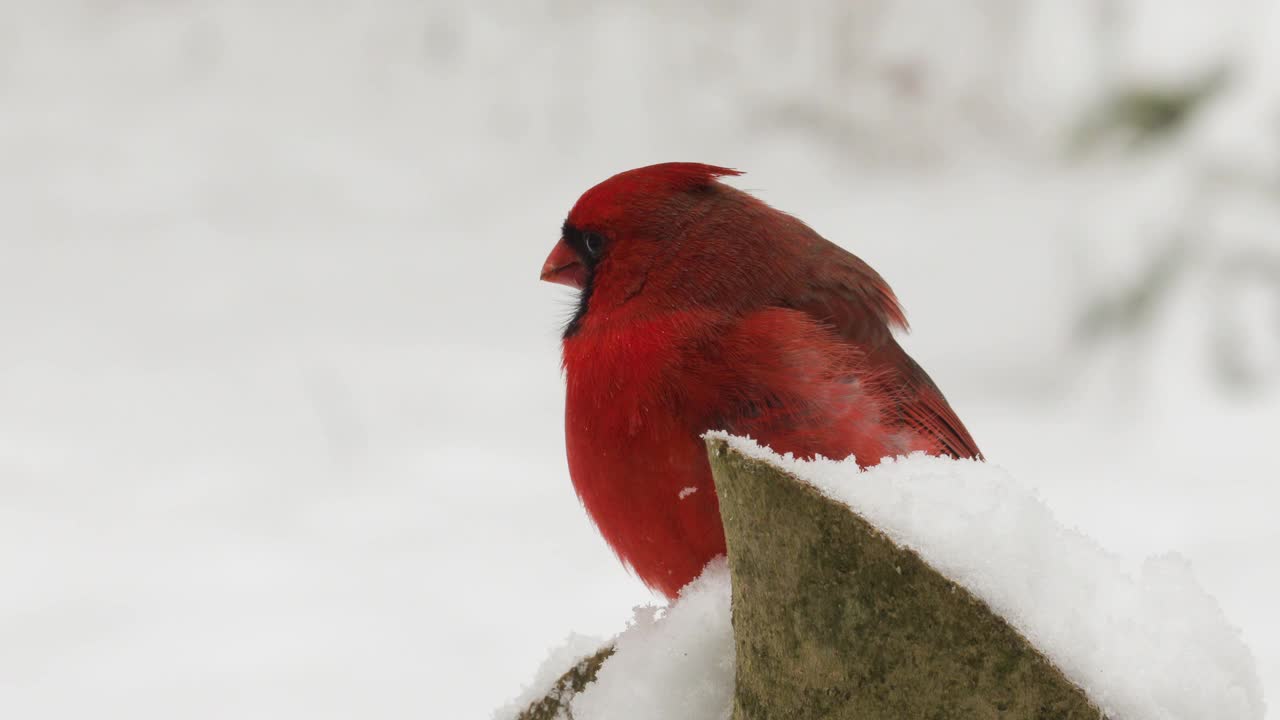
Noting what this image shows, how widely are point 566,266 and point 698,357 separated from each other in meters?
0.21

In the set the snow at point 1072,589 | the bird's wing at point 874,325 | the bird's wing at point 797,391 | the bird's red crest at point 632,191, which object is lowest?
the snow at point 1072,589

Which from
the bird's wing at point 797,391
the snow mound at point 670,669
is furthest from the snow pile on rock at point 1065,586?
the bird's wing at point 797,391

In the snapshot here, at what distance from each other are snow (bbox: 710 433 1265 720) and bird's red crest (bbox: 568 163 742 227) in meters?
0.50

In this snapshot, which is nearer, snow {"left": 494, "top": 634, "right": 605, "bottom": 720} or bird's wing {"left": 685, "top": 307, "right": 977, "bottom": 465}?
snow {"left": 494, "top": 634, "right": 605, "bottom": 720}

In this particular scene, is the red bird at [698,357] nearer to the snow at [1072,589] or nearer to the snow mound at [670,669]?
the snow mound at [670,669]

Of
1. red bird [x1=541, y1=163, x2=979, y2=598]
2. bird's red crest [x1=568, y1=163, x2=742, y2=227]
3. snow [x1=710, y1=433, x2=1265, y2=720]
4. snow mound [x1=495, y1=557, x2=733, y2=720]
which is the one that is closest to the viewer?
snow [x1=710, y1=433, x2=1265, y2=720]

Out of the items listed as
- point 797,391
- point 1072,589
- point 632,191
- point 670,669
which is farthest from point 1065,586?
point 632,191

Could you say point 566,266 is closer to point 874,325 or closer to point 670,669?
point 874,325

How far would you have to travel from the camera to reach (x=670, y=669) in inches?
24.8

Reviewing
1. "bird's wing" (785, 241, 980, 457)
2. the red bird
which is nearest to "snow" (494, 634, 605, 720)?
the red bird

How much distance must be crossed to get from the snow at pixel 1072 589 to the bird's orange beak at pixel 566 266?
1.71 feet

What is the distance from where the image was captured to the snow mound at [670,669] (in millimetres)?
621

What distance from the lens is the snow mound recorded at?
24.5 inches

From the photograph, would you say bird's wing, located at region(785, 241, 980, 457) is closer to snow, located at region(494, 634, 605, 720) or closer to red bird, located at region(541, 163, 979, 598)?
red bird, located at region(541, 163, 979, 598)
